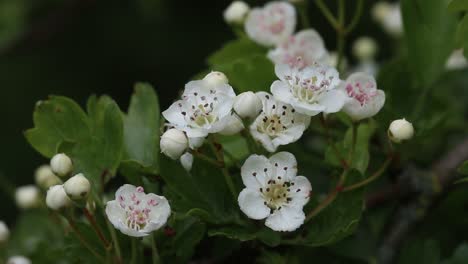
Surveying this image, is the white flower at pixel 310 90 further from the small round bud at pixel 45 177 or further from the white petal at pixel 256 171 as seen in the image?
the small round bud at pixel 45 177

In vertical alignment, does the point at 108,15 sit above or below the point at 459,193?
below

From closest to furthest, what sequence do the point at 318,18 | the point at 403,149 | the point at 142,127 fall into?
the point at 142,127 → the point at 403,149 → the point at 318,18

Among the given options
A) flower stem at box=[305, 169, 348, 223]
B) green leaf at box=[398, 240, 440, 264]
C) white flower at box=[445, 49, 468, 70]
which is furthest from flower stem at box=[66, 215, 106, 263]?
white flower at box=[445, 49, 468, 70]

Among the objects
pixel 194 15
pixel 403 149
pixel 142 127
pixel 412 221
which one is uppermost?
pixel 142 127

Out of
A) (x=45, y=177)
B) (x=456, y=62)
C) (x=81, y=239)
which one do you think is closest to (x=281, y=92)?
(x=81, y=239)

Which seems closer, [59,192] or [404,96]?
[59,192]

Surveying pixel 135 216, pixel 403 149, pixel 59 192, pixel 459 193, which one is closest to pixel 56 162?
pixel 59 192

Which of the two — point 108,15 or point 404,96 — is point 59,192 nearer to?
point 404,96

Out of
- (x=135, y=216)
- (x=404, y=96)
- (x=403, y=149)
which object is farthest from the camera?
(x=404, y=96)
